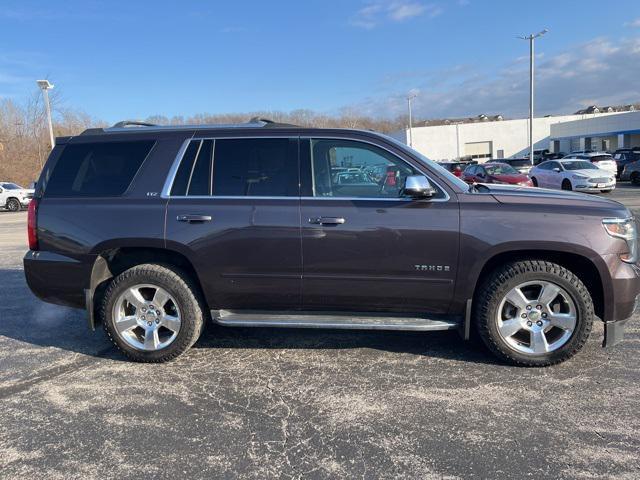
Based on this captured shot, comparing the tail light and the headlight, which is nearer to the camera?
the headlight

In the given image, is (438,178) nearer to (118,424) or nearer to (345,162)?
(345,162)

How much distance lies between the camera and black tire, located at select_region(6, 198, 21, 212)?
91.5ft

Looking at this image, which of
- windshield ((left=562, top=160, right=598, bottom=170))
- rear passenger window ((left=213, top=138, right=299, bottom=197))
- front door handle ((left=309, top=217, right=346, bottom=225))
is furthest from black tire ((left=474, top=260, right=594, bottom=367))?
windshield ((left=562, top=160, right=598, bottom=170))

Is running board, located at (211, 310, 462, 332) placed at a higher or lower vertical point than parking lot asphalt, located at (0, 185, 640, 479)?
higher

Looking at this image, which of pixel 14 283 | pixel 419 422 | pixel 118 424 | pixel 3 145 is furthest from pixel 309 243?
pixel 3 145

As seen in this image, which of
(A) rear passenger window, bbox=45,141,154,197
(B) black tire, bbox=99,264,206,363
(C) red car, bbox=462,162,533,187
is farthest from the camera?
(C) red car, bbox=462,162,533,187

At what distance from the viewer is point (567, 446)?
9.77 feet

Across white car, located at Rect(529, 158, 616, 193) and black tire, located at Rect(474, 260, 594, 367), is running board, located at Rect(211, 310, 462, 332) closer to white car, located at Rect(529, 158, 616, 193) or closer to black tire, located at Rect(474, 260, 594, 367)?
black tire, located at Rect(474, 260, 594, 367)

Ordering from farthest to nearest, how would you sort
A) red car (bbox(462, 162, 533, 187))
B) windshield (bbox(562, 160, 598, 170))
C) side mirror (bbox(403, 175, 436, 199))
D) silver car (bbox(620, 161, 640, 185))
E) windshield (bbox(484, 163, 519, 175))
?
silver car (bbox(620, 161, 640, 185)), windshield (bbox(484, 163, 519, 175)), windshield (bbox(562, 160, 598, 170)), red car (bbox(462, 162, 533, 187)), side mirror (bbox(403, 175, 436, 199))

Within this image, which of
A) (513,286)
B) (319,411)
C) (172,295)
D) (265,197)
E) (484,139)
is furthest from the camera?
(484,139)

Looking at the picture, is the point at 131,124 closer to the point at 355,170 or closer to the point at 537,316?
the point at 355,170

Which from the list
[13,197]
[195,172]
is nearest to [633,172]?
[195,172]

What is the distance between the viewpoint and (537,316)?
400cm

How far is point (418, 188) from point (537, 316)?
4.65 ft
